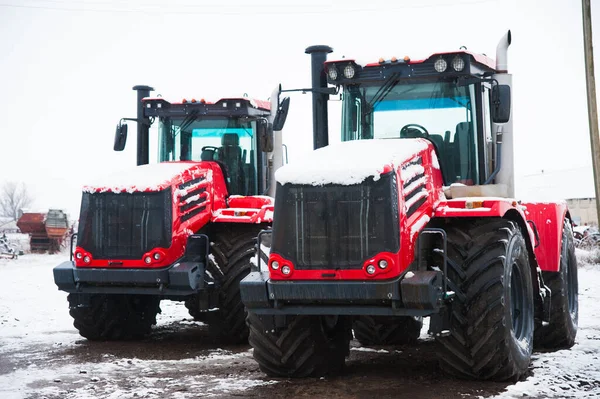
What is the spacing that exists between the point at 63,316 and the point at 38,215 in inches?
916

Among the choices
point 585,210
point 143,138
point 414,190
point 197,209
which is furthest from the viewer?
point 585,210

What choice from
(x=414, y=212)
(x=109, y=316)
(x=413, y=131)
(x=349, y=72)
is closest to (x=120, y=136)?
(x=109, y=316)

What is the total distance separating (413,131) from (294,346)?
8.81 ft

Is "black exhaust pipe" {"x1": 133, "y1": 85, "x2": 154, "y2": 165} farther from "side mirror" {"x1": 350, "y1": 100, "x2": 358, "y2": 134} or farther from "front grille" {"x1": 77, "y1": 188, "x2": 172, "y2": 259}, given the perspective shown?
"side mirror" {"x1": 350, "y1": 100, "x2": 358, "y2": 134}

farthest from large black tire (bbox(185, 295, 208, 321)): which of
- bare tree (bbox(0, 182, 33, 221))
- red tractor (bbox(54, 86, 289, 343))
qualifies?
bare tree (bbox(0, 182, 33, 221))

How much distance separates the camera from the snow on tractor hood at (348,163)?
783 cm

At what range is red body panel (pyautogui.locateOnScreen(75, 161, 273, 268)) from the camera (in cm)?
1101

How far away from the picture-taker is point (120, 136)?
12750mm

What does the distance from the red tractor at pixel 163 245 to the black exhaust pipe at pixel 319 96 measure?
1.24 feet

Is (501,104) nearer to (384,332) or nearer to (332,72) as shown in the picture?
(332,72)

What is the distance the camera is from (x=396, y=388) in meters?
8.10

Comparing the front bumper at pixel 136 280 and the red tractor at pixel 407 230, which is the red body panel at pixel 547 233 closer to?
the red tractor at pixel 407 230

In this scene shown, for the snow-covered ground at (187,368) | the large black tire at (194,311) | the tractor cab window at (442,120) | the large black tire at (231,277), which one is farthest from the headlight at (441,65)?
the large black tire at (194,311)

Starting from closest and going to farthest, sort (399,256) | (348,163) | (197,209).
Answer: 1. (399,256)
2. (348,163)
3. (197,209)
